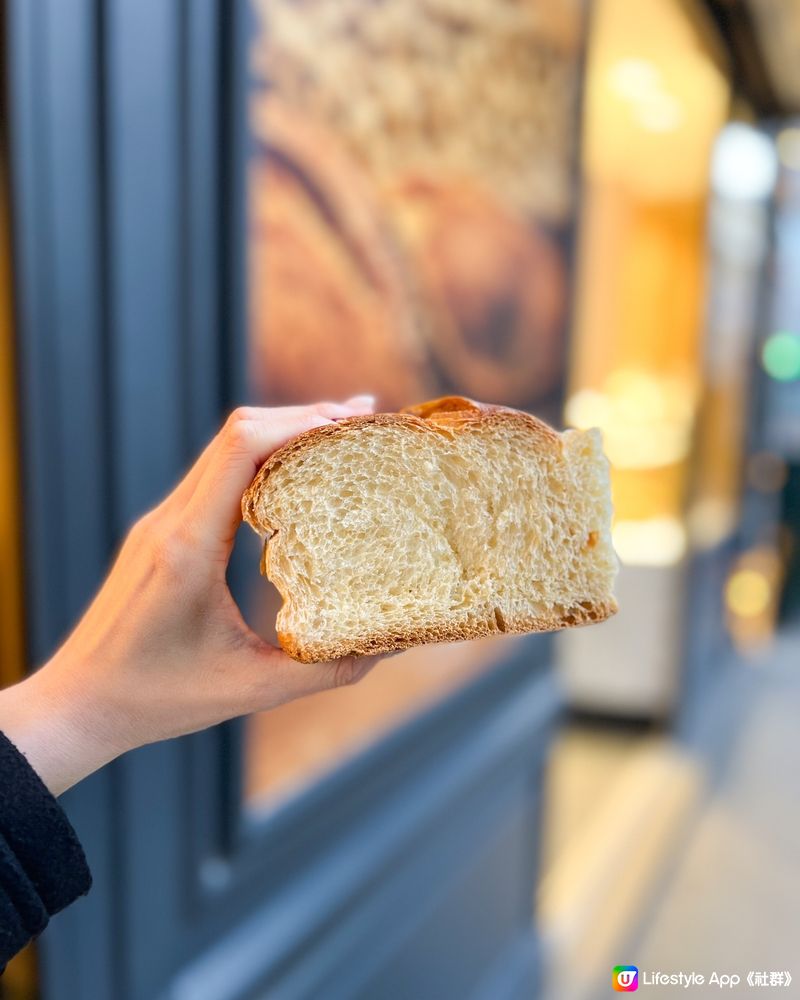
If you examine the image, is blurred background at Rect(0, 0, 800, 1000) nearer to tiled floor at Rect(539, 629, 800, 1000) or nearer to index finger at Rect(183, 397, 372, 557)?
tiled floor at Rect(539, 629, 800, 1000)

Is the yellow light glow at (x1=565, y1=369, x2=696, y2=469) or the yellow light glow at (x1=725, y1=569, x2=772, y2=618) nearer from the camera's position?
the yellow light glow at (x1=565, y1=369, x2=696, y2=469)

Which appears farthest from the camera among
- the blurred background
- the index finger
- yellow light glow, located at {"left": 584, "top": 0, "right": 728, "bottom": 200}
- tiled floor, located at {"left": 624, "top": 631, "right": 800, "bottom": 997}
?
yellow light glow, located at {"left": 584, "top": 0, "right": 728, "bottom": 200}

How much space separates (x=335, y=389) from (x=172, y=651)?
1.01 metres

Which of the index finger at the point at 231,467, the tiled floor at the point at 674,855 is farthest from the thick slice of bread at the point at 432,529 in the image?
the tiled floor at the point at 674,855

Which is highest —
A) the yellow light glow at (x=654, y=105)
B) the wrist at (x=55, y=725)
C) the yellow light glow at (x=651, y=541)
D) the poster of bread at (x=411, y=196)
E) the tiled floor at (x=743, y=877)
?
the yellow light glow at (x=654, y=105)

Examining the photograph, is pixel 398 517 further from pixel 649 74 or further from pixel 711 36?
pixel 711 36

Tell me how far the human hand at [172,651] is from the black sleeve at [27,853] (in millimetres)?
31

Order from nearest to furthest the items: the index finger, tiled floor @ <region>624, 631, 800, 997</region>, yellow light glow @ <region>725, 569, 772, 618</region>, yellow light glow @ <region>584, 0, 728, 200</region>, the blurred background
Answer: the index finger, the blurred background, tiled floor @ <region>624, 631, 800, 997</region>, yellow light glow @ <region>584, 0, 728, 200</region>, yellow light glow @ <region>725, 569, 772, 618</region>

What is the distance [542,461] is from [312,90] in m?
1.00

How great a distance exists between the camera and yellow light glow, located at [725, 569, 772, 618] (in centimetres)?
560

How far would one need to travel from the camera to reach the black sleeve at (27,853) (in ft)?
2.28

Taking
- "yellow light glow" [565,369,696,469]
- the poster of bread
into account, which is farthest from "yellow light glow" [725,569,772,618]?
the poster of bread

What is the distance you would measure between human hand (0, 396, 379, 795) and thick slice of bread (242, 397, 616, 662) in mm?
30

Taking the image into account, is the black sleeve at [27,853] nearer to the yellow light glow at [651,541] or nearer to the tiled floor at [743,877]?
the tiled floor at [743,877]
